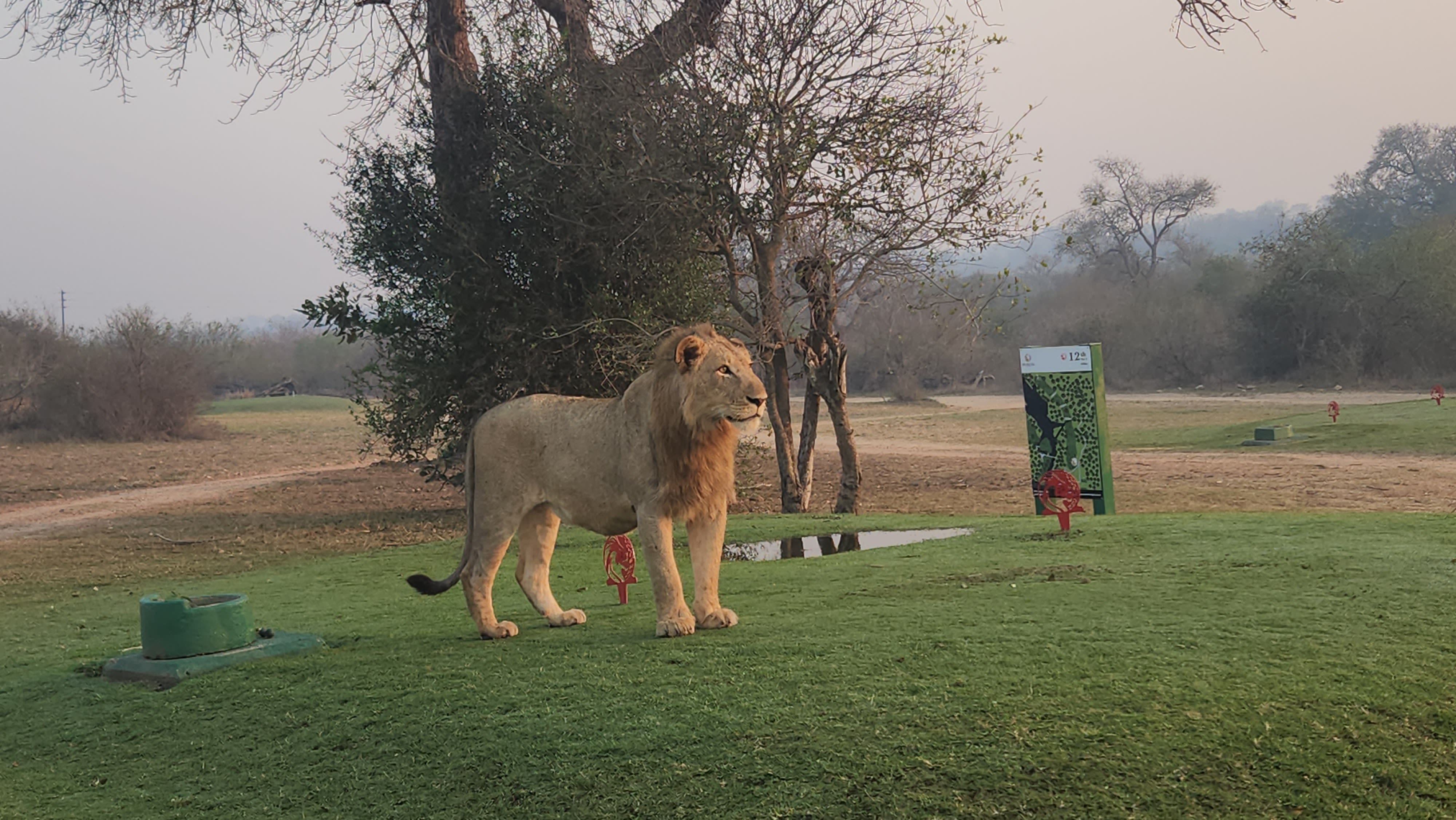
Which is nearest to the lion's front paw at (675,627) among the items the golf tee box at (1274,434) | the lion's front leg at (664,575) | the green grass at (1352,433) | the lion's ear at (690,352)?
the lion's front leg at (664,575)

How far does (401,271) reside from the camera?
54.0 ft

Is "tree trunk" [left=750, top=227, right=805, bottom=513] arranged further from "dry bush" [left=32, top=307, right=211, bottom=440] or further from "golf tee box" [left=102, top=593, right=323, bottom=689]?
"dry bush" [left=32, top=307, right=211, bottom=440]

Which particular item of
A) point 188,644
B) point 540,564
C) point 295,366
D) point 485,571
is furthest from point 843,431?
point 295,366

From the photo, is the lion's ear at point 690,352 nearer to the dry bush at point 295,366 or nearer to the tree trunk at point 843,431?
the tree trunk at point 843,431

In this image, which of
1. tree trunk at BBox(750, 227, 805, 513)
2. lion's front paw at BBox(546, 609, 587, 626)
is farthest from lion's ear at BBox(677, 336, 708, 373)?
tree trunk at BBox(750, 227, 805, 513)

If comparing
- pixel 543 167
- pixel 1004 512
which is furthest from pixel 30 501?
pixel 1004 512

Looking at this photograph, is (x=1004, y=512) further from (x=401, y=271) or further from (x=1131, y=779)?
(x=1131, y=779)

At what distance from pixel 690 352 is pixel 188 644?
3451mm

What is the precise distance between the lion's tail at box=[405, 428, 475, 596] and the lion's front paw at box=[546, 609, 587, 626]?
0.61 meters

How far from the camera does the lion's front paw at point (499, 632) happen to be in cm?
652

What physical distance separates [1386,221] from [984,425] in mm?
38527

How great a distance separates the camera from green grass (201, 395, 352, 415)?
61.2 metres

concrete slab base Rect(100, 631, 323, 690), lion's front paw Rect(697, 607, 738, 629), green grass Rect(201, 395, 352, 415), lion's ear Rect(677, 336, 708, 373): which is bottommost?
concrete slab base Rect(100, 631, 323, 690)

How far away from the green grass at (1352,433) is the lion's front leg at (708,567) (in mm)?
19419
